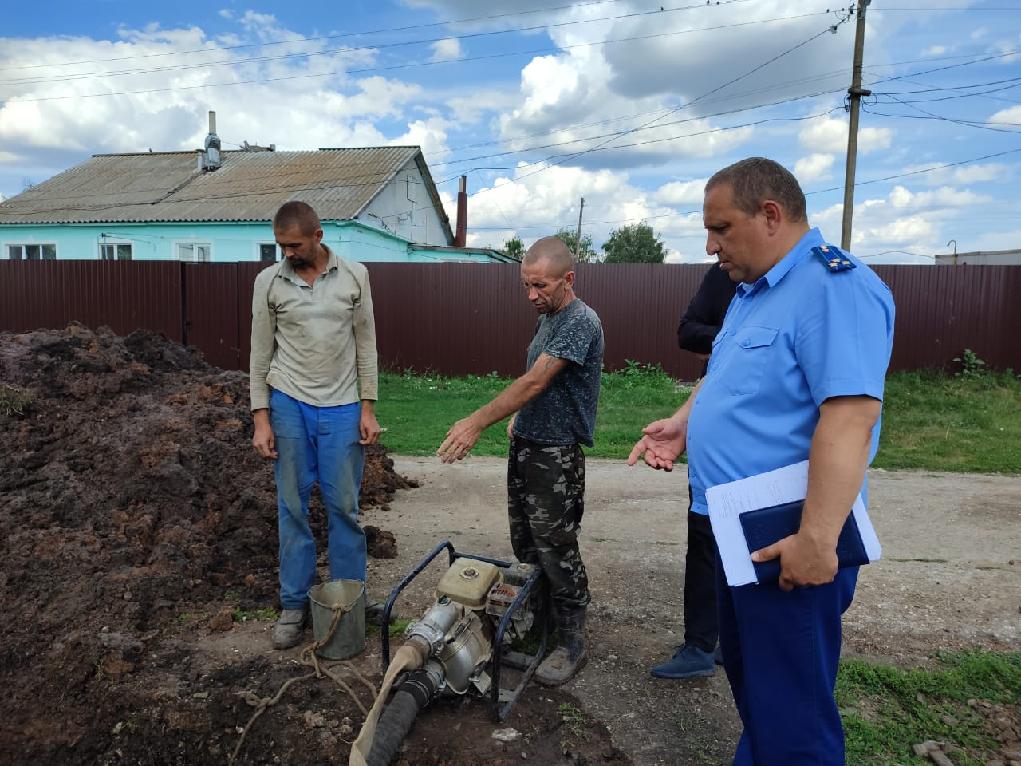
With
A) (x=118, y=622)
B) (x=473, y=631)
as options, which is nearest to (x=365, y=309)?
(x=473, y=631)

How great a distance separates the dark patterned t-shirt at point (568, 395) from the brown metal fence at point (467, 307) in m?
10.9

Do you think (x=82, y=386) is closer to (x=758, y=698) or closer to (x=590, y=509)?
(x=590, y=509)

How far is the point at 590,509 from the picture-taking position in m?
5.99

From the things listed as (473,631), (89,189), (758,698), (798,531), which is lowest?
(473,631)

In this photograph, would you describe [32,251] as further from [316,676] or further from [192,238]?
[316,676]

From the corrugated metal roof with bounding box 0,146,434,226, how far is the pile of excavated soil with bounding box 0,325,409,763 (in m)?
14.2

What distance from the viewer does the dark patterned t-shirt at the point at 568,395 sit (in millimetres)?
3105

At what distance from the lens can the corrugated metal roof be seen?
70.7 feet

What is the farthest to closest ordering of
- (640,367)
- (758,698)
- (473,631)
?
(640,367)
(473,631)
(758,698)

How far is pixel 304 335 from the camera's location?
137 inches

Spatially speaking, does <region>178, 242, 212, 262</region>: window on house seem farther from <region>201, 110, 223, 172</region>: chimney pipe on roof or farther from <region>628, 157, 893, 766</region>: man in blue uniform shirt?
<region>628, 157, 893, 766</region>: man in blue uniform shirt

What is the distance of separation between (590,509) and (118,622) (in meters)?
3.60

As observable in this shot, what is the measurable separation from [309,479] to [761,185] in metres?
2.64

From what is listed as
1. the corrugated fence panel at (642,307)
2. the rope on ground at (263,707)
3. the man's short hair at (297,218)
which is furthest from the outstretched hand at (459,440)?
the corrugated fence panel at (642,307)
